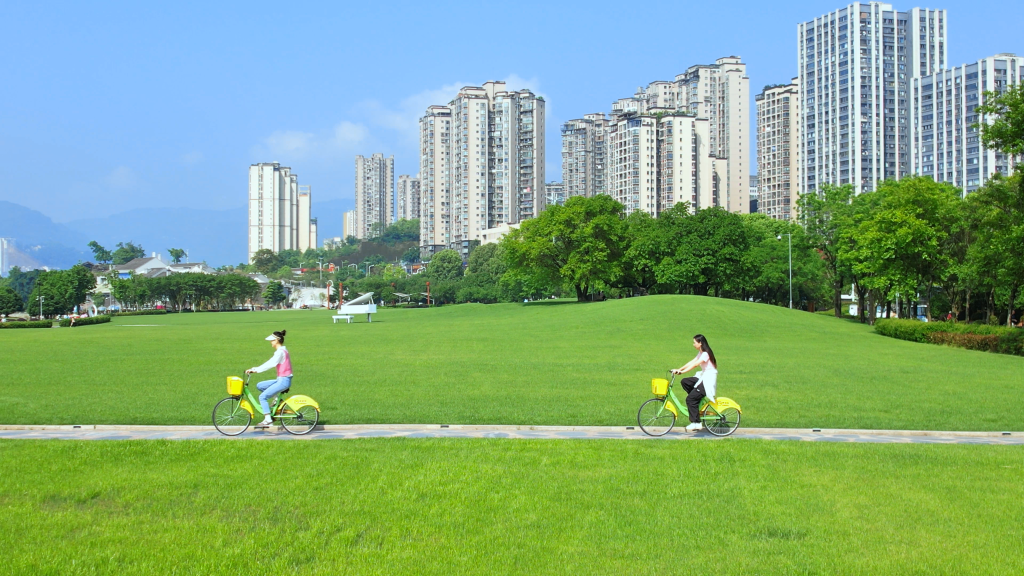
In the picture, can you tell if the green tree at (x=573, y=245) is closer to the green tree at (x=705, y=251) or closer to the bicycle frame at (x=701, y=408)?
the green tree at (x=705, y=251)

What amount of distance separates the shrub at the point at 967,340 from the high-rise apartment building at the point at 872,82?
110306mm

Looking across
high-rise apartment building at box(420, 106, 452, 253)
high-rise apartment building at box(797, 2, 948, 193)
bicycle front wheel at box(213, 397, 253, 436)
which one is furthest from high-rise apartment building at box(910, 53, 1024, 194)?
bicycle front wheel at box(213, 397, 253, 436)

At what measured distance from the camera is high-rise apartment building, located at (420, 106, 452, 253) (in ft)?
570

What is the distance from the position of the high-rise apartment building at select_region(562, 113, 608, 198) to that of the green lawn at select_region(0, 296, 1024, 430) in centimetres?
14413

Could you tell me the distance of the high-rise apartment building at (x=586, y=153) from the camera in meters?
187

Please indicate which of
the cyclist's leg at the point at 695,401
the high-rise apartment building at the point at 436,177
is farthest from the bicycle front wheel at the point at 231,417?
the high-rise apartment building at the point at 436,177

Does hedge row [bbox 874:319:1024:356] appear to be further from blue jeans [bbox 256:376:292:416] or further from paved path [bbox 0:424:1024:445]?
blue jeans [bbox 256:376:292:416]

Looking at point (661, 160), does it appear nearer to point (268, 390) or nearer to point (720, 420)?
point (720, 420)

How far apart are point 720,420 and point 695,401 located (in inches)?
24.6

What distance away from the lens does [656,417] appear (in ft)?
44.1

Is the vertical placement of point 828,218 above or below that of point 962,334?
above

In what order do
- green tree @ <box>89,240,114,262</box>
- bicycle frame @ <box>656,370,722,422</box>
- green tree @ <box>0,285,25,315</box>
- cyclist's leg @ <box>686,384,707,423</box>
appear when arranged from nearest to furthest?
cyclist's leg @ <box>686,384,707,423</box> < bicycle frame @ <box>656,370,722,422</box> < green tree @ <box>0,285,25,315</box> < green tree @ <box>89,240,114,262</box>

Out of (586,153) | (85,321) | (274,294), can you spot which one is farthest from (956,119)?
(85,321)

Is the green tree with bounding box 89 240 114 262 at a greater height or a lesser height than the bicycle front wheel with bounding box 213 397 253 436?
greater
